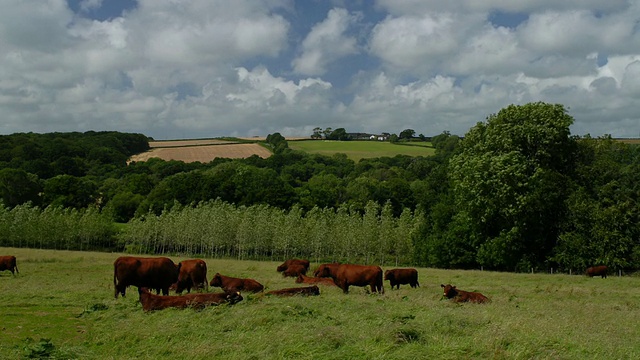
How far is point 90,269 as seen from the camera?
34.2 metres

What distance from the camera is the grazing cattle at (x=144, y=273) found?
70.3ft

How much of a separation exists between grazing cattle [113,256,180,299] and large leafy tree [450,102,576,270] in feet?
104

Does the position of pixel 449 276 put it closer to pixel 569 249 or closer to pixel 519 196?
pixel 519 196

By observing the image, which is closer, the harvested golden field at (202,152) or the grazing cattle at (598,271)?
the grazing cattle at (598,271)

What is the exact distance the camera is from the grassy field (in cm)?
1088

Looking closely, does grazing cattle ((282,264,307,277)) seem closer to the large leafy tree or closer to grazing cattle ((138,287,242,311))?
grazing cattle ((138,287,242,311))

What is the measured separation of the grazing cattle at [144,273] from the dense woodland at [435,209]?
31.8 metres

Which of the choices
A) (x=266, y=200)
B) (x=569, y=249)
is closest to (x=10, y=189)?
(x=266, y=200)

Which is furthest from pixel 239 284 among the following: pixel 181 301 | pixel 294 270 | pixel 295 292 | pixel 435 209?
pixel 435 209

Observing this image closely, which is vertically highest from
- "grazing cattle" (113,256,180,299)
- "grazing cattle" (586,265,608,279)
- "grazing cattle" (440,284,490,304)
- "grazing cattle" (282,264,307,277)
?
"grazing cattle" (113,256,180,299)

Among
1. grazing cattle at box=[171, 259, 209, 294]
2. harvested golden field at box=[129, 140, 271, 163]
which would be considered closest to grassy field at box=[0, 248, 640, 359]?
grazing cattle at box=[171, 259, 209, 294]

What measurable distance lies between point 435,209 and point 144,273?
40080 mm

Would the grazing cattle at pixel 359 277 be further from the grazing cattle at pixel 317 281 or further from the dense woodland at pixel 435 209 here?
the dense woodland at pixel 435 209

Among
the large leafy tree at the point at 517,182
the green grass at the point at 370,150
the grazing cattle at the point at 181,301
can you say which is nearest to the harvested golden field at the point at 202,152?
the green grass at the point at 370,150
